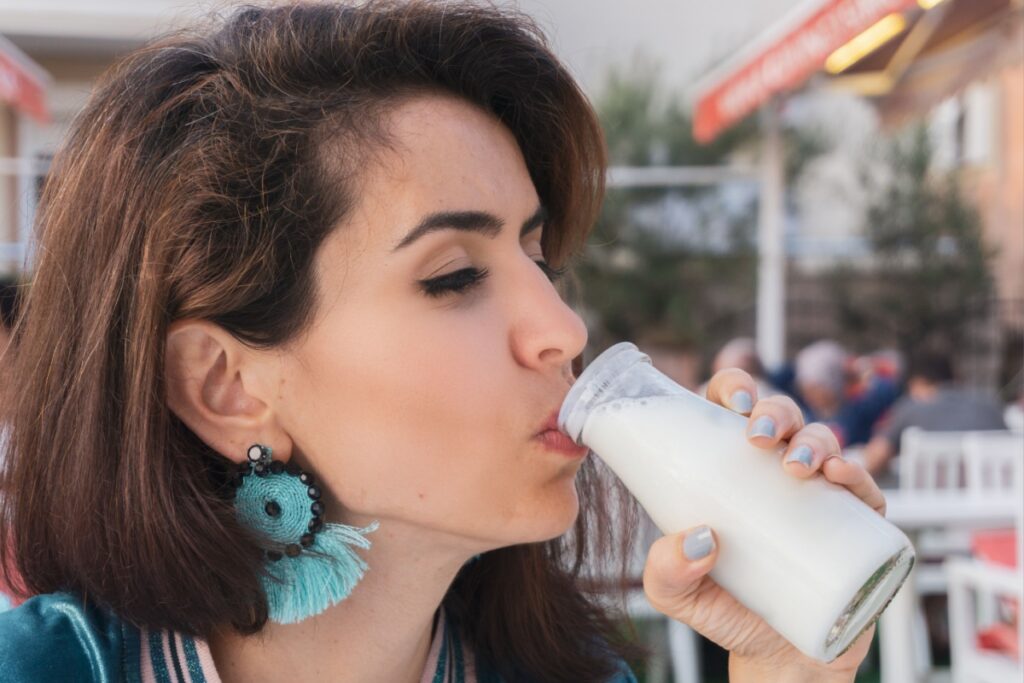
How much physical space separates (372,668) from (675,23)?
33.0 feet

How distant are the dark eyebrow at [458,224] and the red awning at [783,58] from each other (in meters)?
2.60

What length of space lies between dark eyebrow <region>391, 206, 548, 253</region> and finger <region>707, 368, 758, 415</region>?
1.20ft

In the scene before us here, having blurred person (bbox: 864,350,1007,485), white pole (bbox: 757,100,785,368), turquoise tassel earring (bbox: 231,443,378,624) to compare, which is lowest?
blurred person (bbox: 864,350,1007,485)

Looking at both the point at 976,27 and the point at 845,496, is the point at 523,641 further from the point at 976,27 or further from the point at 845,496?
the point at 976,27

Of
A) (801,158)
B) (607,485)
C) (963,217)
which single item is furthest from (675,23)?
(607,485)

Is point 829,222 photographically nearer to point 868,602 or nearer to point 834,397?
point 834,397

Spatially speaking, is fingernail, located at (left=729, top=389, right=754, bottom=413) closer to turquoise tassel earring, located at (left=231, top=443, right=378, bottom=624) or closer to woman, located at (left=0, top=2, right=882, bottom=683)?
woman, located at (left=0, top=2, right=882, bottom=683)

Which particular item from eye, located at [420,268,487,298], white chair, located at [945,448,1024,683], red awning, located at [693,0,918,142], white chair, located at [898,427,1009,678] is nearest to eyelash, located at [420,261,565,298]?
eye, located at [420,268,487,298]

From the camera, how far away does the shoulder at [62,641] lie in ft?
4.06

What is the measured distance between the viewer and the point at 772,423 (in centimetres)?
117

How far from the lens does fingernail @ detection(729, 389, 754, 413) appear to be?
1.33 m

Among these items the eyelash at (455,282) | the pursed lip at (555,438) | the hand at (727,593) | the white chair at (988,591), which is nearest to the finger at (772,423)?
the hand at (727,593)

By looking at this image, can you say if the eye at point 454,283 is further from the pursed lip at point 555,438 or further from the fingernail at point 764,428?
the fingernail at point 764,428

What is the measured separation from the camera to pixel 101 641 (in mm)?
1307
